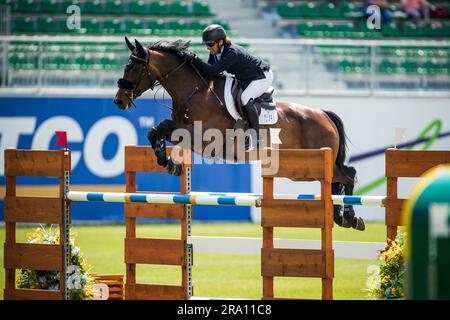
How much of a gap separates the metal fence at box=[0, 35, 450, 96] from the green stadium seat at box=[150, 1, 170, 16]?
10.4 ft

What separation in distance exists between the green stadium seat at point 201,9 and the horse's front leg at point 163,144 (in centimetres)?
933

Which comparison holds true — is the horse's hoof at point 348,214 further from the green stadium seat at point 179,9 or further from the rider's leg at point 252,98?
Result: the green stadium seat at point 179,9

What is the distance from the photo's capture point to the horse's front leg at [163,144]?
6.32m

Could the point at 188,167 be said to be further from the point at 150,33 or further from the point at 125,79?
the point at 150,33

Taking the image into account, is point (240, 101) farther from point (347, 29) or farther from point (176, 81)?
point (347, 29)

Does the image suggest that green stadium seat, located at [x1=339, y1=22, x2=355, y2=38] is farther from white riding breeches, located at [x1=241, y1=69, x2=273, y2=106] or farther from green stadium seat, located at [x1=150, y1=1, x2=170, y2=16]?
white riding breeches, located at [x1=241, y1=69, x2=273, y2=106]

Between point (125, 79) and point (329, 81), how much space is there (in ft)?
21.0

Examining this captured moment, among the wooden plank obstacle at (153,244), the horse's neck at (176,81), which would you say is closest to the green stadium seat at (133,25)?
the horse's neck at (176,81)

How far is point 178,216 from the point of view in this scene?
245 inches

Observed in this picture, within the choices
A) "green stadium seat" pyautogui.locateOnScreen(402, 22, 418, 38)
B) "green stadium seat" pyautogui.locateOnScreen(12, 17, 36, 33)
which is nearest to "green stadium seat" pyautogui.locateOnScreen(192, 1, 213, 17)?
"green stadium seat" pyautogui.locateOnScreen(12, 17, 36, 33)

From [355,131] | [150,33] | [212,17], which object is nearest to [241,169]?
[355,131]

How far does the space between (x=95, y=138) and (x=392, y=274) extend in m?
7.51

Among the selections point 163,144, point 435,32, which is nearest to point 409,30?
point 435,32

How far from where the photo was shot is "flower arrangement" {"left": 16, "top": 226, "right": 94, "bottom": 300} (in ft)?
19.5
